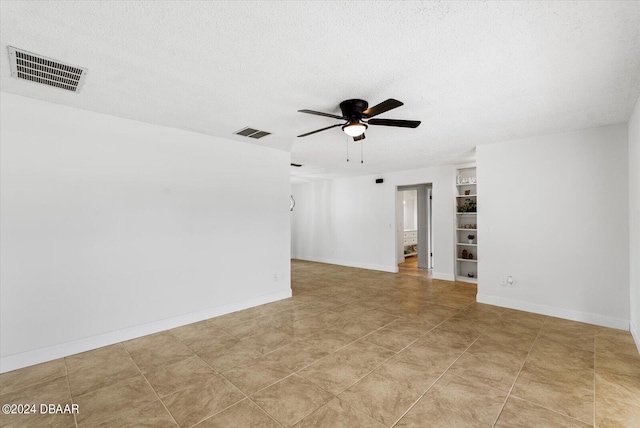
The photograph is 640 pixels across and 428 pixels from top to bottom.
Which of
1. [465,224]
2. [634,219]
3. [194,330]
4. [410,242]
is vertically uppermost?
[634,219]

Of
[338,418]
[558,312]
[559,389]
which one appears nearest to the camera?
[338,418]

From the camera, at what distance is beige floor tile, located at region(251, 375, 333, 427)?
202 cm

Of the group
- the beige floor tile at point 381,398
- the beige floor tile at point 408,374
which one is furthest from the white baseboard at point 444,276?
the beige floor tile at point 381,398

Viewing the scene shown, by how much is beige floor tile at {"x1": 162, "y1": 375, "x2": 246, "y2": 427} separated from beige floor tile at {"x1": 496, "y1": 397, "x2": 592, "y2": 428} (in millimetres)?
1941

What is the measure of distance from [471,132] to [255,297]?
423 cm

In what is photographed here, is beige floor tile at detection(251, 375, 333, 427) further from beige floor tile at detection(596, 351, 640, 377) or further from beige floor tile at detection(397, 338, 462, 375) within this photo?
beige floor tile at detection(596, 351, 640, 377)

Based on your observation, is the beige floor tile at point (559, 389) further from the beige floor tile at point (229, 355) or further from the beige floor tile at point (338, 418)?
the beige floor tile at point (229, 355)

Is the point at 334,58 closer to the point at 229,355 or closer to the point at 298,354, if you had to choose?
the point at 298,354

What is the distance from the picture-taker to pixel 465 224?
6.72 metres

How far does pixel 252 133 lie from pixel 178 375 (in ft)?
10.2

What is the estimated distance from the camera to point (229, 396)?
225 cm

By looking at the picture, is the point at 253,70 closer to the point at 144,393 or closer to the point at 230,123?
the point at 230,123

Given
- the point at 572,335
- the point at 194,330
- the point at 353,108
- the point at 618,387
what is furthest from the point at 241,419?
the point at 572,335

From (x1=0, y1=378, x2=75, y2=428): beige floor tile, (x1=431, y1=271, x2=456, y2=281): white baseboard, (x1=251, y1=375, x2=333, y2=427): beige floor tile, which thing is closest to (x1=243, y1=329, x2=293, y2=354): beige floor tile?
(x1=251, y1=375, x2=333, y2=427): beige floor tile
